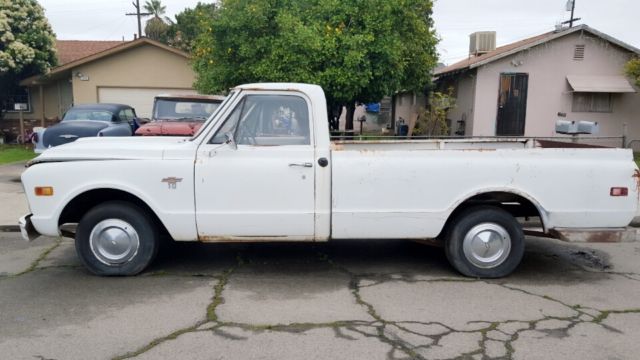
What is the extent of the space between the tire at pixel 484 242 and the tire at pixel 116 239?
3046 millimetres

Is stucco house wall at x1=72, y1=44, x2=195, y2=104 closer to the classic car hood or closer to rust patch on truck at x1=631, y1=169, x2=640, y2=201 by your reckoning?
the classic car hood

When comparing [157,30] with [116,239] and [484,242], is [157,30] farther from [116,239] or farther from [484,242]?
[484,242]

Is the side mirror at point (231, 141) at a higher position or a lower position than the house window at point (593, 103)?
lower

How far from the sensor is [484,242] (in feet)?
17.8

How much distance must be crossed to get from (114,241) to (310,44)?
24.7 ft

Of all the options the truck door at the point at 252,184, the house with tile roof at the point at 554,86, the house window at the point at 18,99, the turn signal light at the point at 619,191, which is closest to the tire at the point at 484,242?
the turn signal light at the point at 619,191

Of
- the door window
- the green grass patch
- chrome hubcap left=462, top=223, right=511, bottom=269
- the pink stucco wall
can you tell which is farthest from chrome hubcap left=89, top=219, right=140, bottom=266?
the pink stucco wall

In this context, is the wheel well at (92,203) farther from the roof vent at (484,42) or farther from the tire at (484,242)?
the roof vent at (484,42)

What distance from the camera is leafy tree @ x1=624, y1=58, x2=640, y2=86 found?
16.6 m

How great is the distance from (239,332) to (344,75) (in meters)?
8.89

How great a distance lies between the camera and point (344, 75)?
40.1 feet

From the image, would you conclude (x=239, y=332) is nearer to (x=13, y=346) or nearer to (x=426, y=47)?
(x=13, y=346)

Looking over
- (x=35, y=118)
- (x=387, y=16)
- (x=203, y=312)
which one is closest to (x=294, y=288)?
(x=203, y=312)

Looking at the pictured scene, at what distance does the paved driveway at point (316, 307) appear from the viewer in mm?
3918
